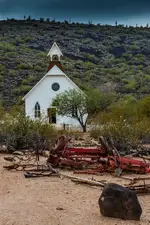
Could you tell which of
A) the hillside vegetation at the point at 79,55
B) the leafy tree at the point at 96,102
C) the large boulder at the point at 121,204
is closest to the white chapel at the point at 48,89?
the leafy tree at the point at 96,102

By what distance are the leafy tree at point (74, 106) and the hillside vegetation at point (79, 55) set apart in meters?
13.3

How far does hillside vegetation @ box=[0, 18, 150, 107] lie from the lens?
67.7 meters

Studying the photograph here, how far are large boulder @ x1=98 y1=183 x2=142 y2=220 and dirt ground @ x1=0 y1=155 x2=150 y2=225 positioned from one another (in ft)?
0.56

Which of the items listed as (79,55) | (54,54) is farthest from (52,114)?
(79,55)

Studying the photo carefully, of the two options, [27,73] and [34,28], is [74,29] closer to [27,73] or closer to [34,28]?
[34,28]

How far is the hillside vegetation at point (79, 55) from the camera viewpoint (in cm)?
6769

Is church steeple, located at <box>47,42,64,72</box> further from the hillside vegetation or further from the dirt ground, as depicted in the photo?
the dirt ground

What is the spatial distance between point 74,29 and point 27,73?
39.0 metres

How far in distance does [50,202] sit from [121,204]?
7.89 ft

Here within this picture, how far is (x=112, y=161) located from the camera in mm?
16969

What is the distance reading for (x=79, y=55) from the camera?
3396 inches

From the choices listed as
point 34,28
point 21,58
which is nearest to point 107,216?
point 21,58

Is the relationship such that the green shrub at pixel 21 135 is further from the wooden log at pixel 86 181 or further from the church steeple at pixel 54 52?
the church steeple at pixel 54 52

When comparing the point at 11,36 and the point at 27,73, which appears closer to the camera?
the point at 27,73
